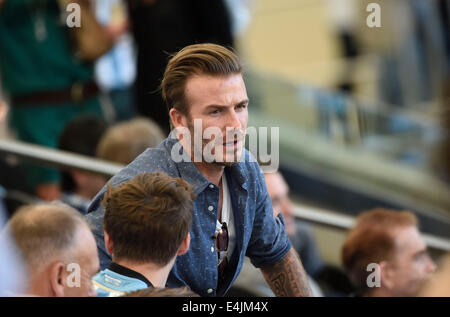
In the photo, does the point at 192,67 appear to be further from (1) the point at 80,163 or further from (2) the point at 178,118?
(1) the point at 80,163

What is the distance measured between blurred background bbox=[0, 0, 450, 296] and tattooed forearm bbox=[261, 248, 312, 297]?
260 mm

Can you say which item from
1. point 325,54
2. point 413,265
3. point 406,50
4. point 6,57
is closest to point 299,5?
point 325,54

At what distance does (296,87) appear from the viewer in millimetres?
4812

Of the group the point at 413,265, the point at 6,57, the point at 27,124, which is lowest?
the point at 413,265

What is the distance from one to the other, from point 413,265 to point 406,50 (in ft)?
13.2

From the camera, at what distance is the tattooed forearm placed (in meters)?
1.57

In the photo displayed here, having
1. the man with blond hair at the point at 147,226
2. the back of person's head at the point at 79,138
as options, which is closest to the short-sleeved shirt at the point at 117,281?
the man with blond hair at the point at 147,226

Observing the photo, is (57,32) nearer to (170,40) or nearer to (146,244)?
(170,40)

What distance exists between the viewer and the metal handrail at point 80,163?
2.18 m

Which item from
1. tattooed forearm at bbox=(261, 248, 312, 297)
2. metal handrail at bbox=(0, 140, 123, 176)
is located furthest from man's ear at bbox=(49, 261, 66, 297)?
metal handrail at bbox=(0, 140, 123, 176)

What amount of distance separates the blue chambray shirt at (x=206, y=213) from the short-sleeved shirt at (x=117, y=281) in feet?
0.15

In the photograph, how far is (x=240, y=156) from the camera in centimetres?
Answer: 125

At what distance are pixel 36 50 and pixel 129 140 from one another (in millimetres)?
1376

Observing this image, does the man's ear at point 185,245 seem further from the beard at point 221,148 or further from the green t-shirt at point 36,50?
the green t-shirt at point 36,50
